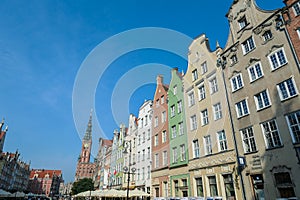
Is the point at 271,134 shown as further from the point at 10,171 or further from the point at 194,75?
the point at 10,171

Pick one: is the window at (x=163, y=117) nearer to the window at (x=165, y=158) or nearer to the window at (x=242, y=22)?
the window at (x=165, y=158)

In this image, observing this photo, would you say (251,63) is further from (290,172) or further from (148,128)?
(148,128)

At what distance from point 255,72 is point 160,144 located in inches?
685

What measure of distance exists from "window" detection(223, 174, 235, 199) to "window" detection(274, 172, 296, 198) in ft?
13.6

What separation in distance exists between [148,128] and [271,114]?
864 inches

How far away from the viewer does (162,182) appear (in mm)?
27281

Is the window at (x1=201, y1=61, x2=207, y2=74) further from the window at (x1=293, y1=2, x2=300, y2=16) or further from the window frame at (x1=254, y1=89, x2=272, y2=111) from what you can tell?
the window at (x1=293, y1=2, x2=300, y2=16)

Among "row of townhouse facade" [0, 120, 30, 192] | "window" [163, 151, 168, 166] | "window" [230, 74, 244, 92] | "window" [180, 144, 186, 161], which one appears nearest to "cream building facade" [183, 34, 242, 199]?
"window" [230, 74, 244, 92]

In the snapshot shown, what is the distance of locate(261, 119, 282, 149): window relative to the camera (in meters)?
14.9

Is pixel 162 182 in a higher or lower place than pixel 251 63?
lower

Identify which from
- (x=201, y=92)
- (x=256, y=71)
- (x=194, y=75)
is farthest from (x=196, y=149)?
(x=256, y=71)

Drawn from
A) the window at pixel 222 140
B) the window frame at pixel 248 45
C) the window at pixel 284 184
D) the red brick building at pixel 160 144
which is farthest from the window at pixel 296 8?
the red brick building at pixel 160 144

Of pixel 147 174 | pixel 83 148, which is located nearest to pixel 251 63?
pixel 147 174

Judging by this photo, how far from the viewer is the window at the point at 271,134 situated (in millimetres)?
14914
